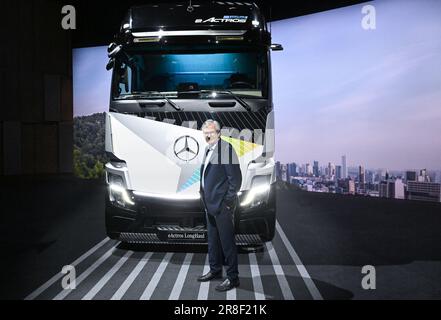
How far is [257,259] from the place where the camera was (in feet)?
21.8

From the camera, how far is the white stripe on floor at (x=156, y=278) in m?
5.01

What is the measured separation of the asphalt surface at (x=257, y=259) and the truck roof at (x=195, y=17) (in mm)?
3054

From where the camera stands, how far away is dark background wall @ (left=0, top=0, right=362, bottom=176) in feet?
57.5

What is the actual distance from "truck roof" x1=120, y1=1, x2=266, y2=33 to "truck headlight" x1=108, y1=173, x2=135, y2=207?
1.92 meters

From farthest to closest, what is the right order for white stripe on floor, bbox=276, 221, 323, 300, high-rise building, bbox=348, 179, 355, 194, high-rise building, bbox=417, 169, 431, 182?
high-rise building, bbox=348, 179, 355, 194 → high-rise building, bbox=417, 169, 431, 182 → white stripe on floor, bbox=276, 221, 323, 300

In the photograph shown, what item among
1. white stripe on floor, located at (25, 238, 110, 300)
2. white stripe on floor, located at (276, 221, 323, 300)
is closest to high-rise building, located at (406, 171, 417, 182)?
white stripe on floor, located at (276, 221, 323, 300)

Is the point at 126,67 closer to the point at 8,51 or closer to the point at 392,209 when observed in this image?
the point at 392,209

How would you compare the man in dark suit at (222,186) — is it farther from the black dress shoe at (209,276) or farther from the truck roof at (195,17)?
the truck roof at (195,17)

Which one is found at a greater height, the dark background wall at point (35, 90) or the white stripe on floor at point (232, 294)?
the dark background wall at point (35, 90)

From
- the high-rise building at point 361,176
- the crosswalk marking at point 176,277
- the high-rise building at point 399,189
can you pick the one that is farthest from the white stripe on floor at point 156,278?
the high-rise building at point 399,189

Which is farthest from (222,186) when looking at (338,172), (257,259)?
(338,172)

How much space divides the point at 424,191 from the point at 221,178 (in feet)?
29.3

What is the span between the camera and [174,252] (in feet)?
22.7

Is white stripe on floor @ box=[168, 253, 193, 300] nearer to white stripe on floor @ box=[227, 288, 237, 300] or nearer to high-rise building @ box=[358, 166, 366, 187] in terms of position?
white stripe on floor @ box=[227, 288, 237, 300]
